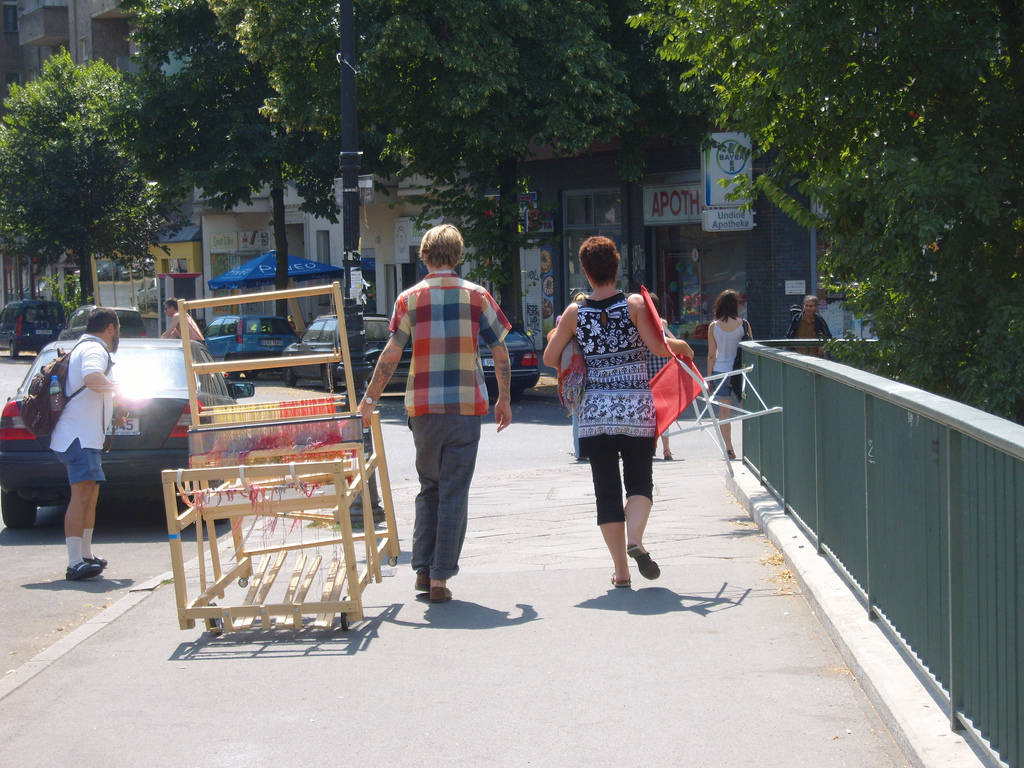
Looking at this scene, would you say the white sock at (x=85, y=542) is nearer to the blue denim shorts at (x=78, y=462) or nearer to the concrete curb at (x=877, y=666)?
the blue denim shorts at (x=78, y=462)

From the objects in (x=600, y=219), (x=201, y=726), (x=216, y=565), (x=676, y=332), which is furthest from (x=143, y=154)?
(x=201, y=726)

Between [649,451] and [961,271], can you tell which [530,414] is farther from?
[649,451]

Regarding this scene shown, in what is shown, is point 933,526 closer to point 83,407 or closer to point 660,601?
point 660,601

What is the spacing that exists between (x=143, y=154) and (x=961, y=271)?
87.4ft

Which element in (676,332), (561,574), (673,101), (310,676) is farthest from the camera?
(676,332)

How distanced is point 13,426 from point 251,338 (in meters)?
21.1

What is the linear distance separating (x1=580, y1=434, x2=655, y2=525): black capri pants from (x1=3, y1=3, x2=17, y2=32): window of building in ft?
226

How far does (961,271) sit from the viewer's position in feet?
29.4

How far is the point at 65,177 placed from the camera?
150ft

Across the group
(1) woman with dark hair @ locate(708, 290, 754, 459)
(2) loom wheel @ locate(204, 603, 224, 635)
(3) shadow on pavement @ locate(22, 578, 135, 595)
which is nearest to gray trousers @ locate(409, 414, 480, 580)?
(2) loom wheel @ locate(204, 603, 224, 635)

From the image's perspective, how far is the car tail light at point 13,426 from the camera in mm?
10227

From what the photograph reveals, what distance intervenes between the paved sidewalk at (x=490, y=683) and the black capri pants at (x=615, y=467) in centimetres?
48

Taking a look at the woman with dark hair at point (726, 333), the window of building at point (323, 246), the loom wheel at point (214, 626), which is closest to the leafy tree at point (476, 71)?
the woman with dark hair at point (726, 333)

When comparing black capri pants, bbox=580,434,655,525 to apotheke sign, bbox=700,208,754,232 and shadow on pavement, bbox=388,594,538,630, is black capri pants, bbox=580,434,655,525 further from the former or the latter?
apotheke sign, bbox=700,208,754,232
